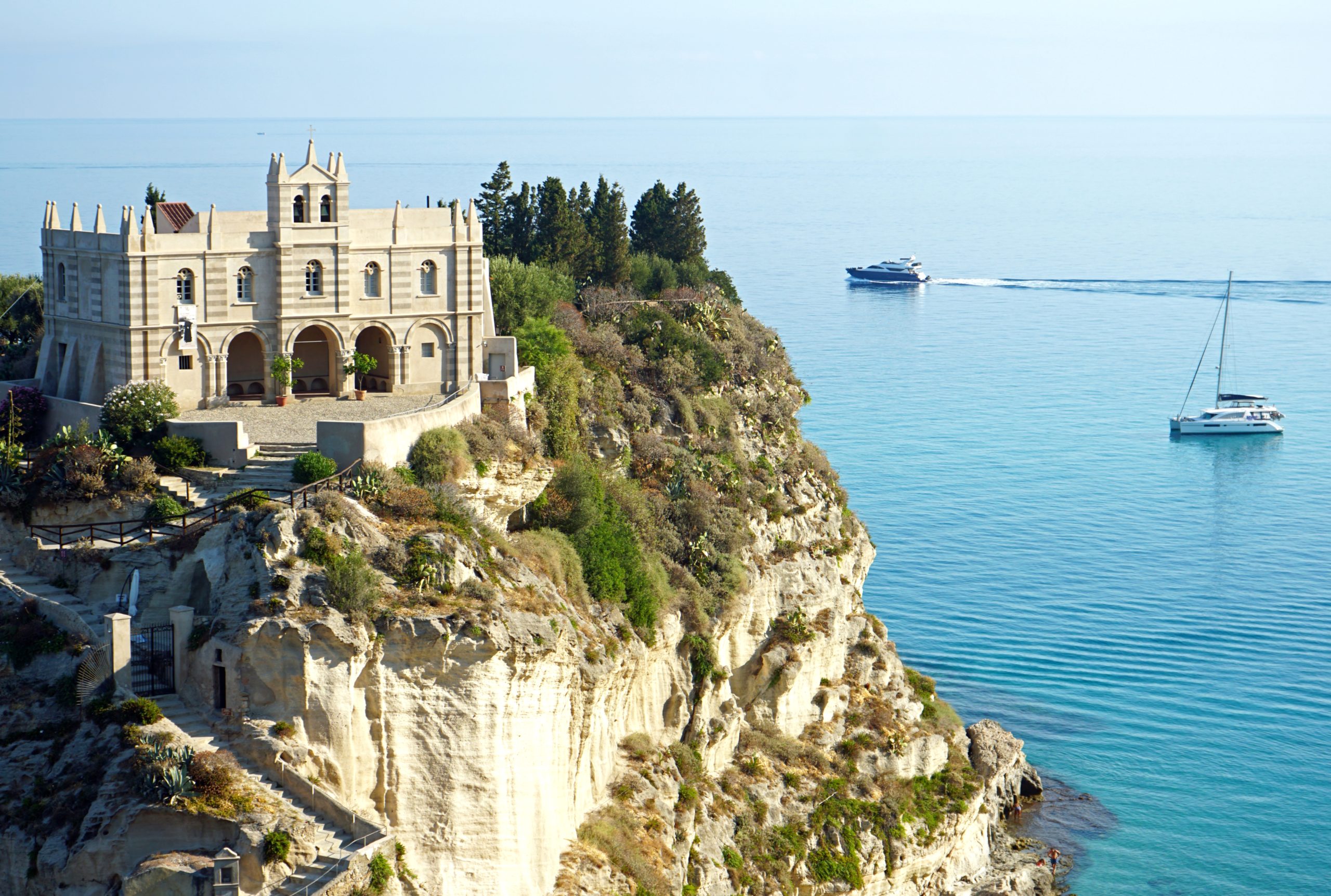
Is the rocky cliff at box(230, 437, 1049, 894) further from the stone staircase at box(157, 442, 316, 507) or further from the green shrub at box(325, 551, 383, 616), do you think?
the stone staircase at box(157, 442, 316, 507)

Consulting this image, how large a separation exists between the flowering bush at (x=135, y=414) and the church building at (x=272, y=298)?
262cm

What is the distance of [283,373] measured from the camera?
190ft

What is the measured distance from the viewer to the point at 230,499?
4731cm

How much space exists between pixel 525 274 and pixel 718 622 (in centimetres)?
1999

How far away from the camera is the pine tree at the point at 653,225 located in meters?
93.8

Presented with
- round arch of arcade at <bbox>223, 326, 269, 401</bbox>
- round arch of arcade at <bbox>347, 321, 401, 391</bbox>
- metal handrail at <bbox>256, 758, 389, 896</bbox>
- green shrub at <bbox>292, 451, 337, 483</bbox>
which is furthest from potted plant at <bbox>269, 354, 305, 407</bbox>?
metal handrail at <bbox>256, 758, 389, 896</bbox>

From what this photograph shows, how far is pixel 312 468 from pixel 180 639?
803 cm

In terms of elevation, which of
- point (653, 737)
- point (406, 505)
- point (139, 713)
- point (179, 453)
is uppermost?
point (179, 453)

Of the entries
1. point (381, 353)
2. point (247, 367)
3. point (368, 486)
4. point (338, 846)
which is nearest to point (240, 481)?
point (368, 486)

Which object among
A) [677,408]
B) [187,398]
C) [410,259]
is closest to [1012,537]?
[677,408]

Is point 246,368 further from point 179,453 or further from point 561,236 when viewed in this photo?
point 561,236

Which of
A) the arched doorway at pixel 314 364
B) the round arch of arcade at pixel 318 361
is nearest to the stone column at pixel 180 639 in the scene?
the round arch of arcade at pixel 318 361

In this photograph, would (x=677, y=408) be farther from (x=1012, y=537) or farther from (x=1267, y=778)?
(x=1012, y=537)

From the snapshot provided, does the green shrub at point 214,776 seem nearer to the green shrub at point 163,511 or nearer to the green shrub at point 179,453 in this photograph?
the green shrub at point 163,511
